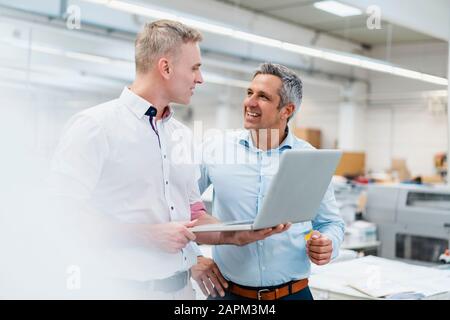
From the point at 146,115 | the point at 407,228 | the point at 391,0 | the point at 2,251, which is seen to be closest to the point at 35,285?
the point at 2,251

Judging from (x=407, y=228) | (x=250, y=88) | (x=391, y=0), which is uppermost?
(x=391, y=0)

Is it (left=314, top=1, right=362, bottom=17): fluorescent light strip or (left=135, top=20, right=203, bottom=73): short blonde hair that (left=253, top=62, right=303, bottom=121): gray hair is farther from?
(left=314, top=1, right=362, bottom=17): fluorescent light strip

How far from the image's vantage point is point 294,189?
1.10 meters

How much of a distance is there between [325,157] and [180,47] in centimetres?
42

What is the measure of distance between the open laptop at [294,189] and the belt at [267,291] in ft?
1.11

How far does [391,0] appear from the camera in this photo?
3727 mm

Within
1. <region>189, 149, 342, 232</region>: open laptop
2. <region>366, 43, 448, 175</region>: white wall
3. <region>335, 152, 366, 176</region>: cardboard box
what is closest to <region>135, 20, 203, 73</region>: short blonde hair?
<region>189, 149, 342, 232</region>: open laptop

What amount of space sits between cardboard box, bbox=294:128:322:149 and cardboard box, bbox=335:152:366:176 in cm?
76

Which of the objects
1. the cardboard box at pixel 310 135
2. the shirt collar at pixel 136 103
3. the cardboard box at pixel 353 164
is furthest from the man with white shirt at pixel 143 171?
the cardboard box at pixel 310 135

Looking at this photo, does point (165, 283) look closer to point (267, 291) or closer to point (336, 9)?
point (267, 291)

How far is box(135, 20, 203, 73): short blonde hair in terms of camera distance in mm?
1137

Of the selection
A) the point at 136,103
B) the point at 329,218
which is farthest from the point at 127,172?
the point at 329,218

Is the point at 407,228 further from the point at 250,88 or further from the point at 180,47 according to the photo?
the point at 180,47

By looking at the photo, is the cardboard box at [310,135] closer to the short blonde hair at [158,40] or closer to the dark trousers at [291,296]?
the dark trousers at [291,296]
